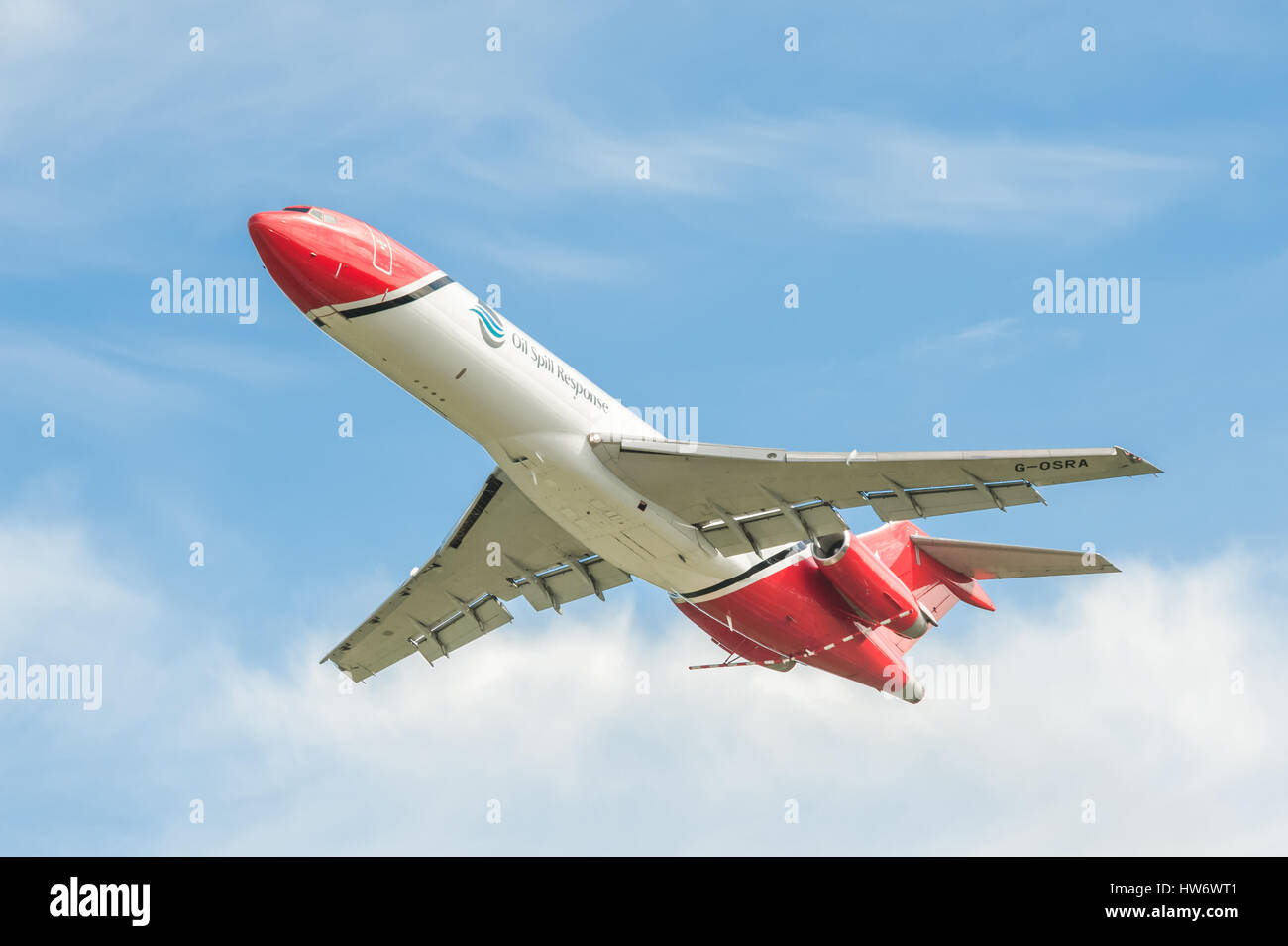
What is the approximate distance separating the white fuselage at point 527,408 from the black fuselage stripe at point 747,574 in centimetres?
111

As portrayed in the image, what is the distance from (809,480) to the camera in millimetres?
27984

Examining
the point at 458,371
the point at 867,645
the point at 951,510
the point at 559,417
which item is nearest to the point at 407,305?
the point at 458,371

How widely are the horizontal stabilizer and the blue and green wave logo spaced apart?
13.5 metres

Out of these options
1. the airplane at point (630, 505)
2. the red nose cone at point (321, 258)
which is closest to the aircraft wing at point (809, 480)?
the airplane at point (630, 505)

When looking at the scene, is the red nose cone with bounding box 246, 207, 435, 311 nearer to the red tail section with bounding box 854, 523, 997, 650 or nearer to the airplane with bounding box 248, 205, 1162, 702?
the airplane with bounding box 248, 205, 1162, 702

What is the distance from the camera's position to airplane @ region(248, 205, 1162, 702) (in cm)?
2548

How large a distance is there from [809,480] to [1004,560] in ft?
27.1

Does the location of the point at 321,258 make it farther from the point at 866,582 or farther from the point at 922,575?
the point at 922,575

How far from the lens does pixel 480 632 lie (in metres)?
35.8

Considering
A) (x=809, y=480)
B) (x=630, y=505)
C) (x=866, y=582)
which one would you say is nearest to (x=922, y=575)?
(x=866, y=582)

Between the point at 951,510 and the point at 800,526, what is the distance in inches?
125

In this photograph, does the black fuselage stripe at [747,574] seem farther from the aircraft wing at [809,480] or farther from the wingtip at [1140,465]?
the wingtip at [1140,465]

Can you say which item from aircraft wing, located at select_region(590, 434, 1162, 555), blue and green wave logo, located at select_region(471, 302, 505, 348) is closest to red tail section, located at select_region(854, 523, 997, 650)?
aircraft wing, located at select_region(590, 434, 1162, 555)

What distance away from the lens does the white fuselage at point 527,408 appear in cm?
2573
